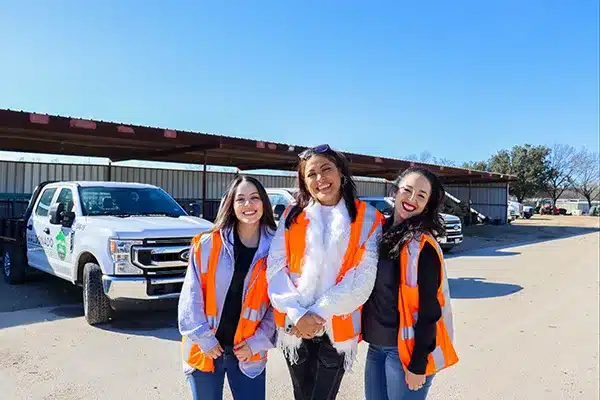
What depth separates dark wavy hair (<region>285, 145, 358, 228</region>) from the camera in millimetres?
2334

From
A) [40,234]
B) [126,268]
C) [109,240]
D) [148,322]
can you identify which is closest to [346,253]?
[126,268]

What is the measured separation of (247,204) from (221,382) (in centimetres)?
92

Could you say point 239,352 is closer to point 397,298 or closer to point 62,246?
point 397,298

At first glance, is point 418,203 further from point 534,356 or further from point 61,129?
point 61,129

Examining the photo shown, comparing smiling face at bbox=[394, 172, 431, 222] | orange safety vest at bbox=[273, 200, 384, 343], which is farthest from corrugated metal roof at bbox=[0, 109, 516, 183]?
orange safety vest at bbox=[273, 200, 384, 343]

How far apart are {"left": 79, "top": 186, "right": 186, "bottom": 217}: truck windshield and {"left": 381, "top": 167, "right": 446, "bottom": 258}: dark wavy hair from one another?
5089 millimetres

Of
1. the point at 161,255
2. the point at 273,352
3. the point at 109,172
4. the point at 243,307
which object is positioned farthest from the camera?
the point at 109,172

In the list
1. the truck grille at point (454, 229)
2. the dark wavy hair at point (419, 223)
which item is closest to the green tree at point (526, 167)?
the truck grille at point (454, 229)

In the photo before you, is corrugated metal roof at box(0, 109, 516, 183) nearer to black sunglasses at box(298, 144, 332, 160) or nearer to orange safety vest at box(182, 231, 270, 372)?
black sunglasses at box(298, 144, 332, 160)

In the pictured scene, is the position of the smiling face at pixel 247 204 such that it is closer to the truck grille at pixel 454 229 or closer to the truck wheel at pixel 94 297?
the truck wheel at pixel 94 297

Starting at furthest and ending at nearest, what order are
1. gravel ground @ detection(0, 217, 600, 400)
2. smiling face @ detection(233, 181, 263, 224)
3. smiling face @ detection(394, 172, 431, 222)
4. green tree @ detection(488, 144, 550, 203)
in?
green tree @ detection(488, 144, 550, 203), gravel ground @ detection(0, 217, 600, 400), smiling face @ detection(233, 181, 263, 224), smiling face @ detection(394, 172, 431, 222)

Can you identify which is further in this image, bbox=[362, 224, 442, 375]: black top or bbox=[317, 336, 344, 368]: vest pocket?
bbox=[317, 336, 344, 368]: vest pocket

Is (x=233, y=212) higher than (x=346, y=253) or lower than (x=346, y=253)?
higher

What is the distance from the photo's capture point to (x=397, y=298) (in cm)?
221
